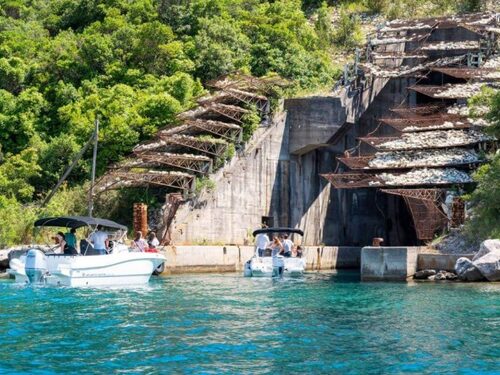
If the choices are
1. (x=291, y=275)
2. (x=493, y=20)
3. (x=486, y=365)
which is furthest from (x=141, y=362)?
(x=493, y=20)

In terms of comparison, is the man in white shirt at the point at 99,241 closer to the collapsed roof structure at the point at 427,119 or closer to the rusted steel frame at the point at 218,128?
the collapsed roof structure at the point at 427,119

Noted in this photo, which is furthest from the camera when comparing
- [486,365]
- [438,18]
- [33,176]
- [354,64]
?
[438,18]

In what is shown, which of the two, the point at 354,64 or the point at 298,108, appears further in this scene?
the point at 354,64

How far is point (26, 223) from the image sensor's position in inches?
2359

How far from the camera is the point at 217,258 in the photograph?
58750 mm

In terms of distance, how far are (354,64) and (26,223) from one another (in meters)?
27.5

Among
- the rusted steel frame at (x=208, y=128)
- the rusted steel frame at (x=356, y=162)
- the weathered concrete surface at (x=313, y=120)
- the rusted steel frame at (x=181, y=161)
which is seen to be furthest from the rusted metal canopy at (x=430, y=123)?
the rusted steel frame at (x=181, y=161)

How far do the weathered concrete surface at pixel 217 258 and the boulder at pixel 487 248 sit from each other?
15.4m

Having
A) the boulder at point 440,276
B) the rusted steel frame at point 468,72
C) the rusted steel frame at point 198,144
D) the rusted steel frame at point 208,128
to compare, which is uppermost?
the rusted steel frame at point 468,72

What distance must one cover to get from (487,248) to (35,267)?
21.4m

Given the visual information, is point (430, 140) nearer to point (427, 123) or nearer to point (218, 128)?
point (427, 123)

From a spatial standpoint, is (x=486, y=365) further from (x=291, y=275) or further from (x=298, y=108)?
(x=298, y=108)

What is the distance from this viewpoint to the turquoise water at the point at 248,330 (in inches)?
955

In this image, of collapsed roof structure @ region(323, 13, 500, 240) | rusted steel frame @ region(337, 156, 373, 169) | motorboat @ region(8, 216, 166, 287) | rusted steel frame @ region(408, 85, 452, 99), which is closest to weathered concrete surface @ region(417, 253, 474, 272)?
collapsed roof structure @ region(323, 13, 500, 240)
